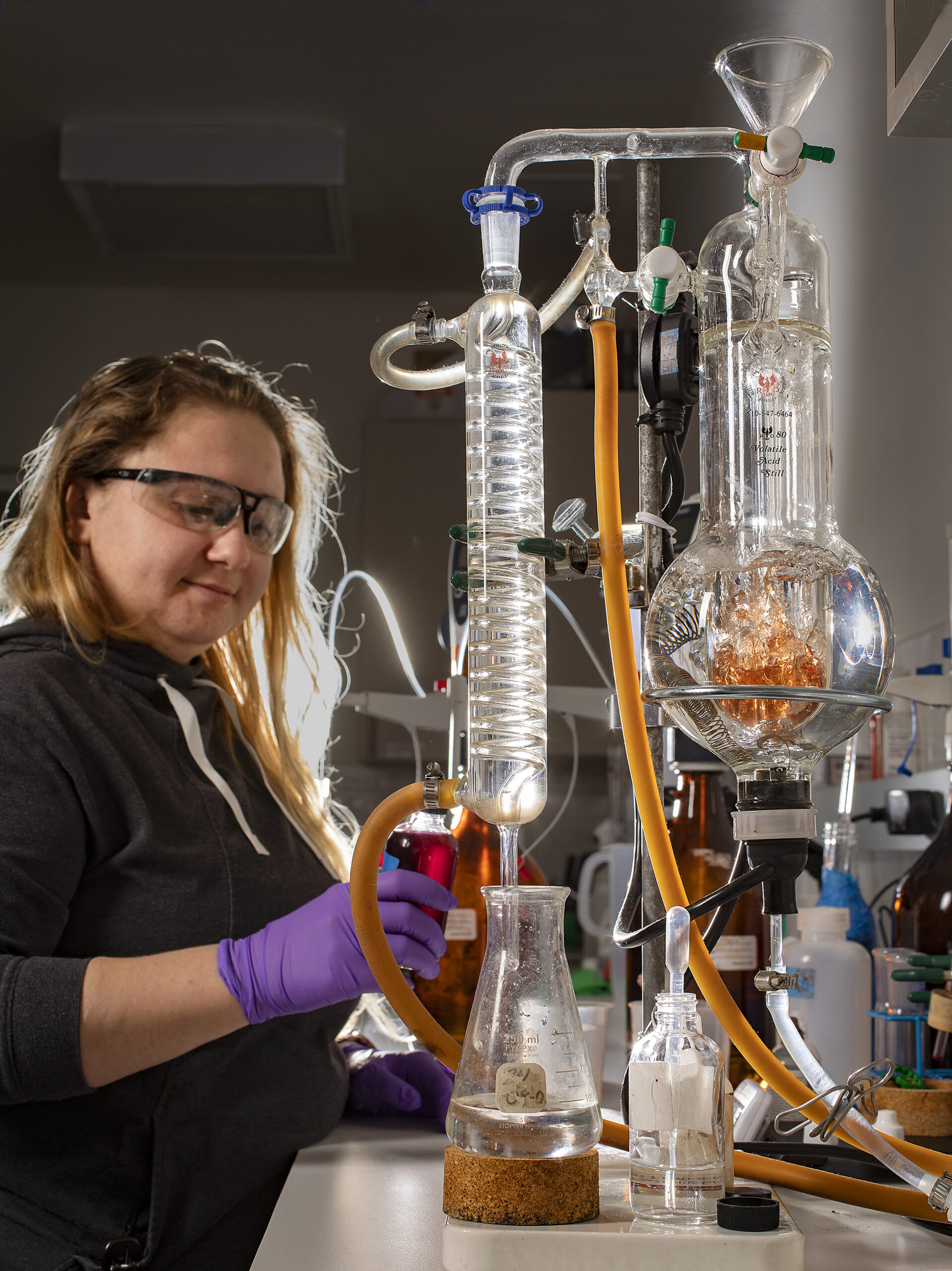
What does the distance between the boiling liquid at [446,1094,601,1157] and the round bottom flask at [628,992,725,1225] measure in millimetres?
35

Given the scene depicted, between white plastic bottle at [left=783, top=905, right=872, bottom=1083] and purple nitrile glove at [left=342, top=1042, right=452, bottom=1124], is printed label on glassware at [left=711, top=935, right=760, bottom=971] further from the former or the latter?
purple nitrile glove at [left=342, top=1042, right=452, bottom=1124]

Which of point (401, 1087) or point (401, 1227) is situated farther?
point (401, 1087)

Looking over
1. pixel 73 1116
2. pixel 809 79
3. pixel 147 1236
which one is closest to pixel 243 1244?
pixel 147 1236

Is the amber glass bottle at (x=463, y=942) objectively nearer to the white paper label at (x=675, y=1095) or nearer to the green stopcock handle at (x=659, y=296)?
the white paper label at (x=675, y=1095)

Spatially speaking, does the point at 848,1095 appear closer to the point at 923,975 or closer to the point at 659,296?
the point at 923,975

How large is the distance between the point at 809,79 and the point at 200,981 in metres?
0.90

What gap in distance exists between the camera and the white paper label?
A: 2.00 feet

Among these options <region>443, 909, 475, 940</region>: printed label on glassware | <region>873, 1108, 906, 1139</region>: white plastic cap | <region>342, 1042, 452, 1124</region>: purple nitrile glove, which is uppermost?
<region>443, 909, 475, 940</region>: printed label on glassware

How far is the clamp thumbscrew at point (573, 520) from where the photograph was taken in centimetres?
76

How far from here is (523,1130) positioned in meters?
0.62

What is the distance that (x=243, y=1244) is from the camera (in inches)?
44.0

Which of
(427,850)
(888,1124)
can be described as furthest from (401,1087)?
(888,1124)

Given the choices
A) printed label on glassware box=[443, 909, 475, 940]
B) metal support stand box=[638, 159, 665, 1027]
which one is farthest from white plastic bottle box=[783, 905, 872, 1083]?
metal support stand box=[638, 159, 665, 1027]

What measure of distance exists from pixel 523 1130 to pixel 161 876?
0.65 meters
